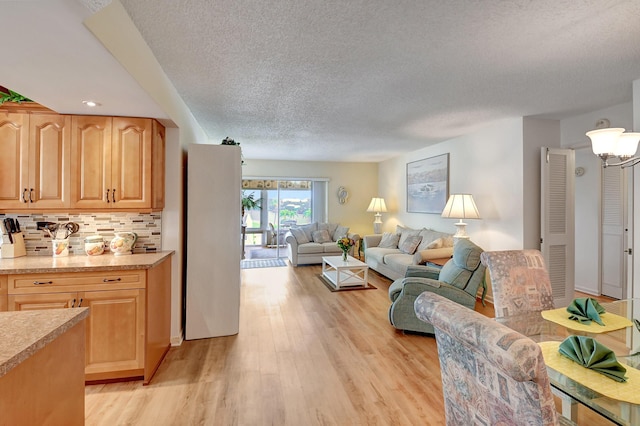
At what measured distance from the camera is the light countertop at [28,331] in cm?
91

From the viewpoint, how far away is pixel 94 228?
2699 mm

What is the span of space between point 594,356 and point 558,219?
129 inches

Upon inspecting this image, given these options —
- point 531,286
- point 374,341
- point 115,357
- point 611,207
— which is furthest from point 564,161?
point 115,357

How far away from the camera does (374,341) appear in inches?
117

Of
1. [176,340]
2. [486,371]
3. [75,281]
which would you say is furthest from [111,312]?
[486,371]

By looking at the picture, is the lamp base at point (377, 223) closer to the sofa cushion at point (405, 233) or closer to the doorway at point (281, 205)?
the sofa cushion at point (405, 233)

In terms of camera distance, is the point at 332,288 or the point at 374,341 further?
the point at 332,288

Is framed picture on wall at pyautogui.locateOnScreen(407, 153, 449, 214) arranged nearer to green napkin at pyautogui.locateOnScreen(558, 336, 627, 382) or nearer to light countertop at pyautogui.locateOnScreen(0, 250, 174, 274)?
green napkin at pyautogui.locateOnScreen(558, 336, 627, 382)

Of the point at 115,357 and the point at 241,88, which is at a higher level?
the point at 241,88

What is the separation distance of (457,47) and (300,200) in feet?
19.5

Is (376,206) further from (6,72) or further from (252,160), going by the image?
(6,72)

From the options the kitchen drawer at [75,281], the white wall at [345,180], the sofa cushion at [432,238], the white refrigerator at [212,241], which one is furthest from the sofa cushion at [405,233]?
the kitchen drawer at [75,281]

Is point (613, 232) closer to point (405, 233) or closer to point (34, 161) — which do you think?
point (405, 233)

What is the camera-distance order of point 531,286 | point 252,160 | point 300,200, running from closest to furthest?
point 531,286 → point 252,160 → point 300,200
